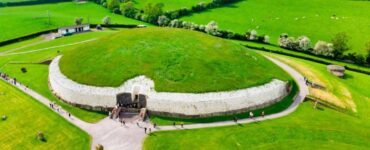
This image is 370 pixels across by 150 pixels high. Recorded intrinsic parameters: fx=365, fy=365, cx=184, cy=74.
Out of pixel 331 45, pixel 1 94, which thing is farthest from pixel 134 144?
pixel 331 45

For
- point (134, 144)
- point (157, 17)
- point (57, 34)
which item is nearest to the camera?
point (134, 144)

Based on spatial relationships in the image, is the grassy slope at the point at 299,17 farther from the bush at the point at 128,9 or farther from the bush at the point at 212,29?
the bush at the point at 128,9

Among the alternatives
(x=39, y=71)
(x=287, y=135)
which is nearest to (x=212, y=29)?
(x=39, y=71)

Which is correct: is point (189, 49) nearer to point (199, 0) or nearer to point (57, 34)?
point (57, 34)

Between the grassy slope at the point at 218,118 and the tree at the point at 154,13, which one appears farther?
the tree at the point at 154,13

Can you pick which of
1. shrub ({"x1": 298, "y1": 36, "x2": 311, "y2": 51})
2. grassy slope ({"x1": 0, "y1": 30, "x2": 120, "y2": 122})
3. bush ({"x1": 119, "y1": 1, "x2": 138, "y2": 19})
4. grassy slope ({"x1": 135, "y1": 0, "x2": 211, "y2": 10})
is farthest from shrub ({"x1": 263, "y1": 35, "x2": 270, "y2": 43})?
bush ({"x1": 119, "y1": 1, "x2": 138, "y2": 19})

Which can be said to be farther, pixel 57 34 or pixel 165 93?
pixel 57 34

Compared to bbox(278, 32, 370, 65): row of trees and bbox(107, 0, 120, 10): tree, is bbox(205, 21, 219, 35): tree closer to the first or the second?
bbox(278, 32, 370, 65): row of trees

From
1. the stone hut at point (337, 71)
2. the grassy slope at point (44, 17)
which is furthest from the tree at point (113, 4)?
the stone hut at point (337, 71)

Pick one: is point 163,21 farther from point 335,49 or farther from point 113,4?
point 335,49
